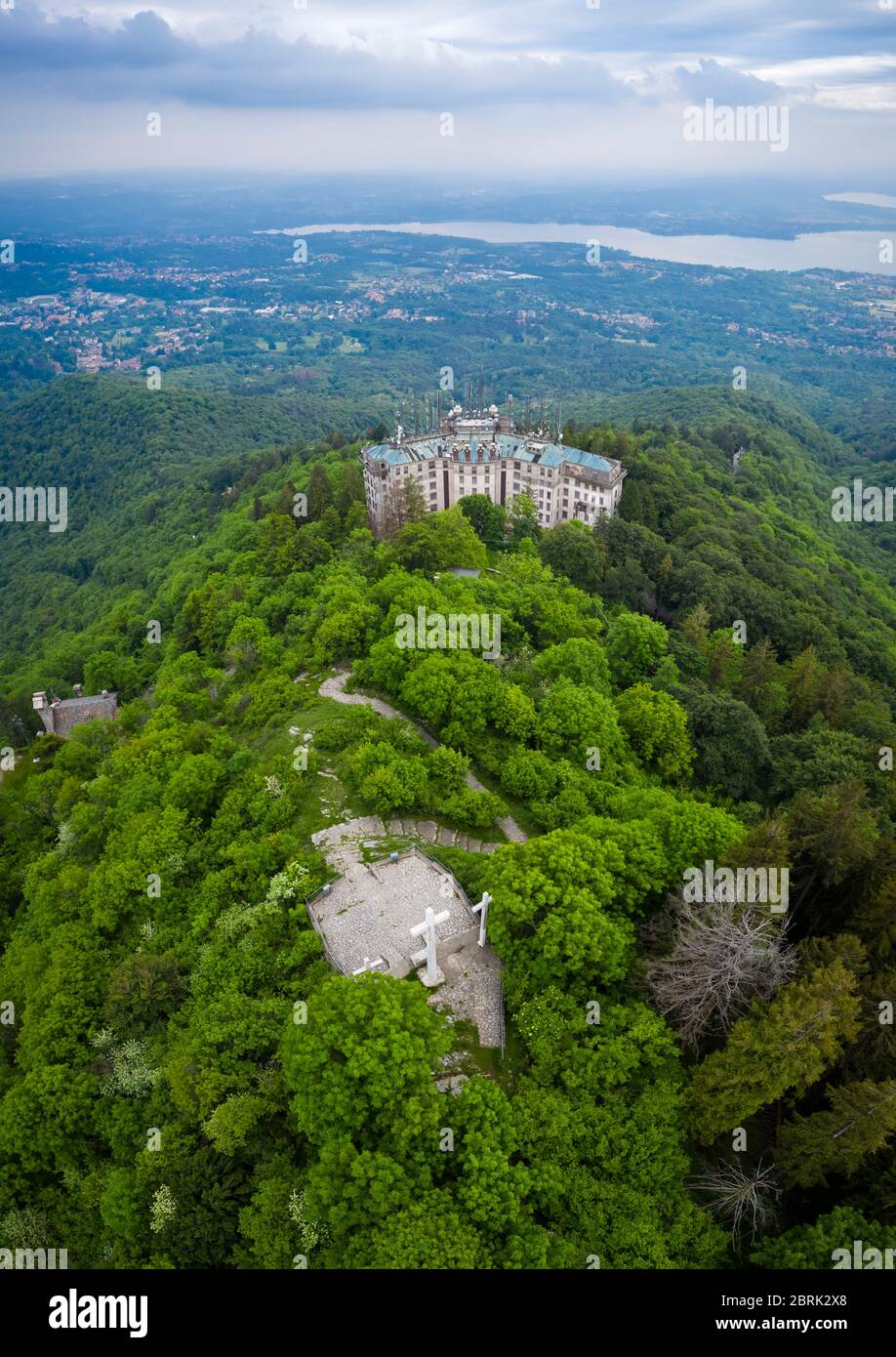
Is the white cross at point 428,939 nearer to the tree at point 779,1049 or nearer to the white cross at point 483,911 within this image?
the white cross at point 483,911

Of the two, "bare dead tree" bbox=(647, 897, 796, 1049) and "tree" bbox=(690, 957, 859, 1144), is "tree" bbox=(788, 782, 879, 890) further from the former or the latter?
"tree" bbox=(690, 957, 859, 1144)

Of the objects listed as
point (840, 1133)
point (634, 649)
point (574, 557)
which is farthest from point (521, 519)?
point (840, 1133)

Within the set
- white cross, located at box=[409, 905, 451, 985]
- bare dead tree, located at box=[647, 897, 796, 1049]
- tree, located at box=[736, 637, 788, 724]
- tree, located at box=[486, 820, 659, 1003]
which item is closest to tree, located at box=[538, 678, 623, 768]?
tree, located at box=[486, 820, 659, 1003]

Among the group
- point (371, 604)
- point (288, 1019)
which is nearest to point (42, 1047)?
point (288, 1019)

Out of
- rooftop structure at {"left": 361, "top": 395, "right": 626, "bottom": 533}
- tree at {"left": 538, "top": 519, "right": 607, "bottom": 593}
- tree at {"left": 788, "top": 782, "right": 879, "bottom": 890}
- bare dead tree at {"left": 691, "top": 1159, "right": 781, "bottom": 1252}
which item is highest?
rooftop structure at {"left": 361, "top": 395, "right": 626, "bottom": 533}

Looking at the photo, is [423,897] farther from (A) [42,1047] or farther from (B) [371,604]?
(B) [371,604]

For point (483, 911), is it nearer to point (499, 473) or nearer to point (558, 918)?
point (558, 918)
